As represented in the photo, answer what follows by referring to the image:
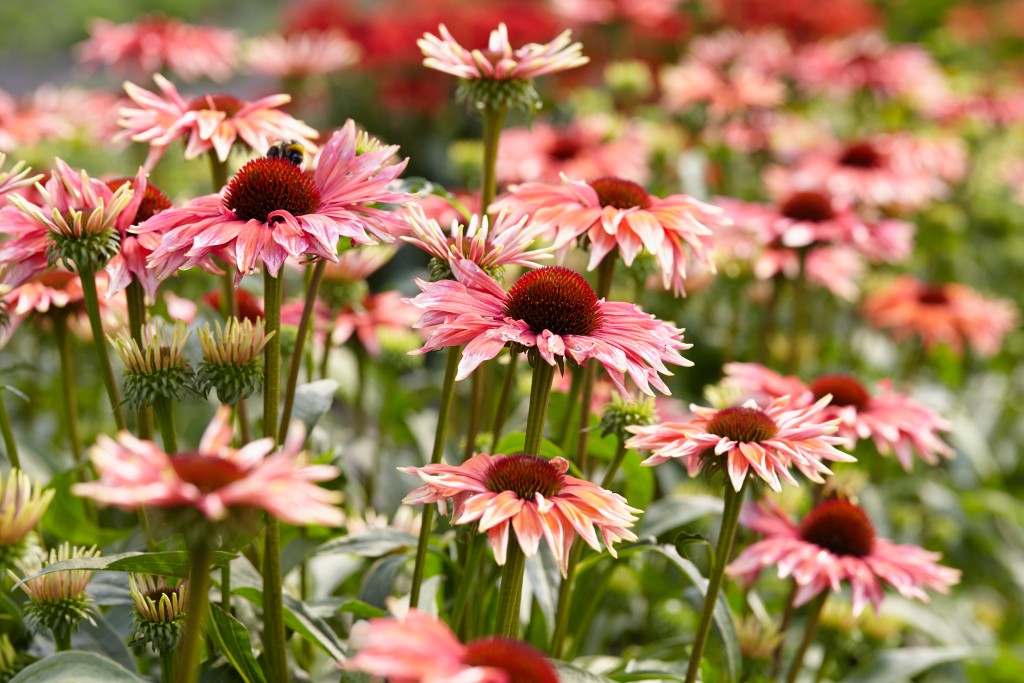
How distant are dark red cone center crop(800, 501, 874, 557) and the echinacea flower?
59 cm

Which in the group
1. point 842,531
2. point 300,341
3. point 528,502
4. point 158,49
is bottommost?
point 842,531

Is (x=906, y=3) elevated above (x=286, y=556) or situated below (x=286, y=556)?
above

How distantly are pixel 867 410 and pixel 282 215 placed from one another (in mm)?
990

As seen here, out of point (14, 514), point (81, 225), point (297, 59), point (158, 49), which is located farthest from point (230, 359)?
point (297, 59)

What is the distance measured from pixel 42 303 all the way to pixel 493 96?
0.62 meters

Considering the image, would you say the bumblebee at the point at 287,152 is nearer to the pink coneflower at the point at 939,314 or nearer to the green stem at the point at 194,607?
the green stem at the point at 194,607

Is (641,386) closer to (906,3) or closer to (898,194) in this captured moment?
(898,194)

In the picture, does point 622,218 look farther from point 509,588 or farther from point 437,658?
point 437,658

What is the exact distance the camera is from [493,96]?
52.6 inches

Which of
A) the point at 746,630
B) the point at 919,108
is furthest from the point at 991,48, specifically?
the point at 746,630

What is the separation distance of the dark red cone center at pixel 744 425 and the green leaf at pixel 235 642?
1.81ft

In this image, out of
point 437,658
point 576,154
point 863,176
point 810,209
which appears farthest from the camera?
point 863,176

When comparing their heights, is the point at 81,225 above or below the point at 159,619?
above

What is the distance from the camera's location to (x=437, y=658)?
2.34 ft
